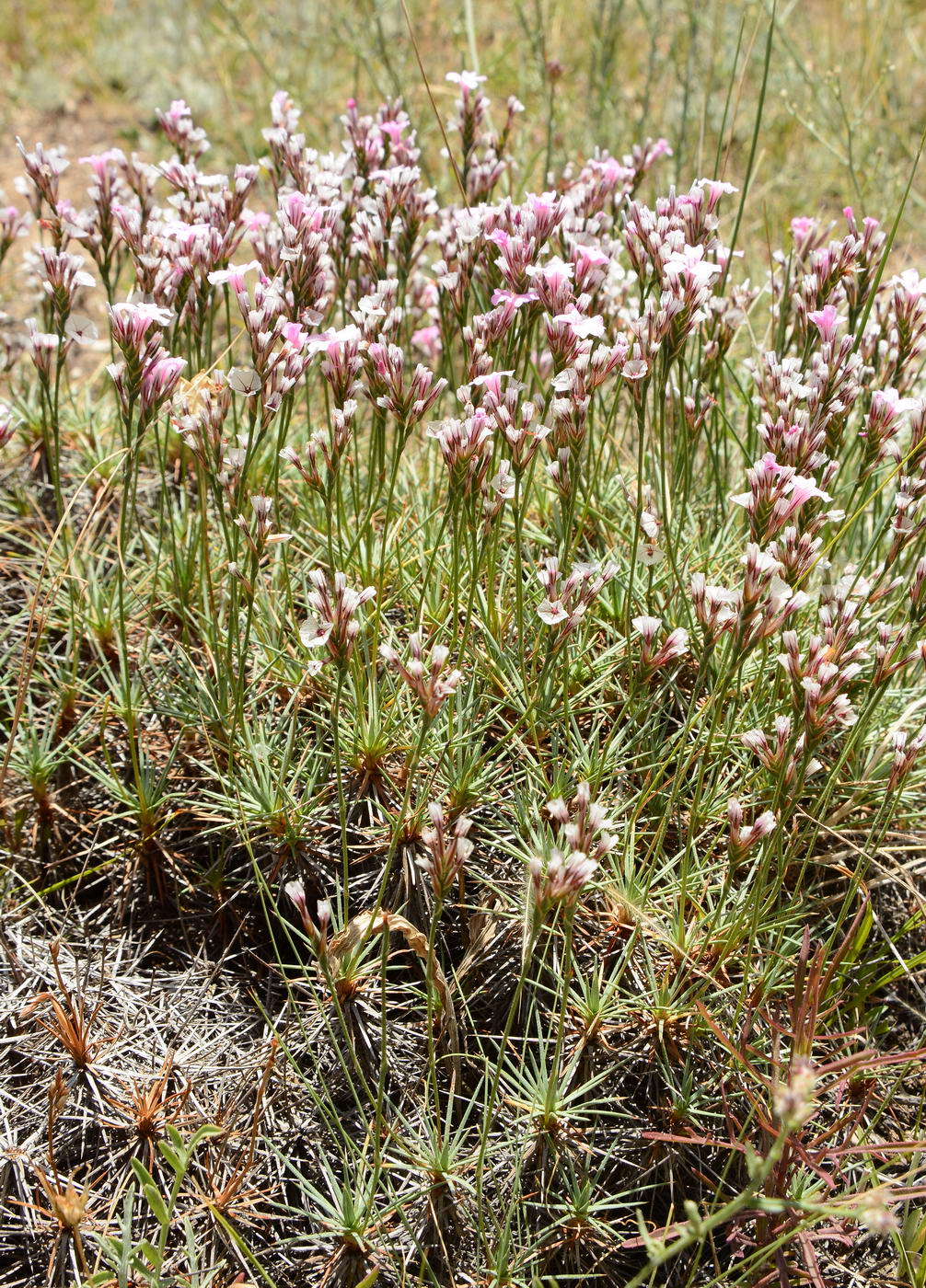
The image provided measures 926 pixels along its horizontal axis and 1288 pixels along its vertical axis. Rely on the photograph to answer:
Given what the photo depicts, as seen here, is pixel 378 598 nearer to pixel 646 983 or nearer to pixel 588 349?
pixel 588 349

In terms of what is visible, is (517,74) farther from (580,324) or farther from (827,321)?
(580,324)

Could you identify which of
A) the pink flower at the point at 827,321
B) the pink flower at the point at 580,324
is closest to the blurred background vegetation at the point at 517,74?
the pink flower at the point at 827,321

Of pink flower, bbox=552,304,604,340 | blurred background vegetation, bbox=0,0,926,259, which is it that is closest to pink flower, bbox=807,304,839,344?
pink flower, bbox=552,304,604,340

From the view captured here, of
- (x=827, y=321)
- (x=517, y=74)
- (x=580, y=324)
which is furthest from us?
(x=517, y=74)

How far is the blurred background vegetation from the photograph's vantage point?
6.23m

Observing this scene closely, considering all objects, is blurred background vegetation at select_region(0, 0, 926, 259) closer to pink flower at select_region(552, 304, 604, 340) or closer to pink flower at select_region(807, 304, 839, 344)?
pink flower at select_region(807, 304, 839, 344)

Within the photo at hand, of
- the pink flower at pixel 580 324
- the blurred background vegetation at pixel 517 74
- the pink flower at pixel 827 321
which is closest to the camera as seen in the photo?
the pink flower at pixel 580 324

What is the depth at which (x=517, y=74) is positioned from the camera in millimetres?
6750

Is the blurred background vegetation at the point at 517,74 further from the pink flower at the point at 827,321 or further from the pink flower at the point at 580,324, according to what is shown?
the pink flower at the point at 580,324

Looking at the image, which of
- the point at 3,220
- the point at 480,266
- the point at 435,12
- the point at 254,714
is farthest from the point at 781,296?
the point at 435,12

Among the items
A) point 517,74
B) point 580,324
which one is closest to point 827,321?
point 580,324

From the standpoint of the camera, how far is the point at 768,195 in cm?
655

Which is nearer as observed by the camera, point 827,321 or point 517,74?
point 827,321

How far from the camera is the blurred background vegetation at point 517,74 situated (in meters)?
6.23
